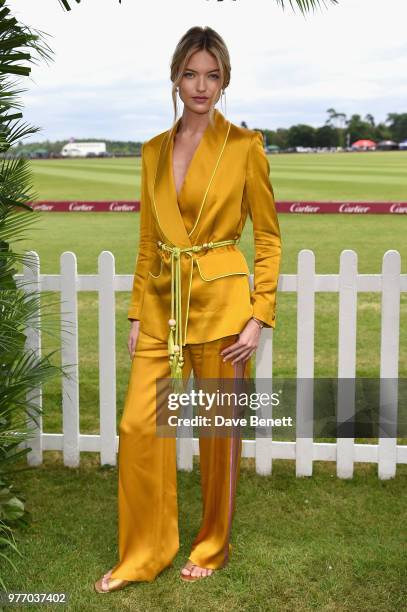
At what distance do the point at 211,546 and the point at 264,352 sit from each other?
4.28 feet

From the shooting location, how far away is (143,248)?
3488mm

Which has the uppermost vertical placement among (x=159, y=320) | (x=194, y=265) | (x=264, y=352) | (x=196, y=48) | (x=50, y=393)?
(x=196, y=48)

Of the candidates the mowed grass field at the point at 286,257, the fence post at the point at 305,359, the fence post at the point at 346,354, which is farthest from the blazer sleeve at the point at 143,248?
the fence post at the point at 346,354

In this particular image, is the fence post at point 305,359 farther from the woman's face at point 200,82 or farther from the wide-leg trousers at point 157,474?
the woman's face at point 200,82

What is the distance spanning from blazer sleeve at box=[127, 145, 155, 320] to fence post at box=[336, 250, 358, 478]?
4.33 feet

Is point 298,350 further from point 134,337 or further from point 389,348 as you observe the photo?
point 134,337

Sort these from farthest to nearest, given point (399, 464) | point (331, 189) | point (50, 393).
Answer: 1. point (331, 189)
2. point (50, 393)
3. point (399, 464)

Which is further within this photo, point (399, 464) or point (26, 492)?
point (399, 464)

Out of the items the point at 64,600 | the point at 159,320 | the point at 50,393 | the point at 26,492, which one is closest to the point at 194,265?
the point at 159,320

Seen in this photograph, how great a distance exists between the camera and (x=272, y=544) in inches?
148

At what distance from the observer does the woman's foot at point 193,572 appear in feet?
11.1

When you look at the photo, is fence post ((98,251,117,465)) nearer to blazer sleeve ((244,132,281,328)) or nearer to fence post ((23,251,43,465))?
fence post ((23,251,43,465))

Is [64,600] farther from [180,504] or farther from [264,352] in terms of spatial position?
[264,352]

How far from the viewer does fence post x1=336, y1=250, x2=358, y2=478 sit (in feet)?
14.7
